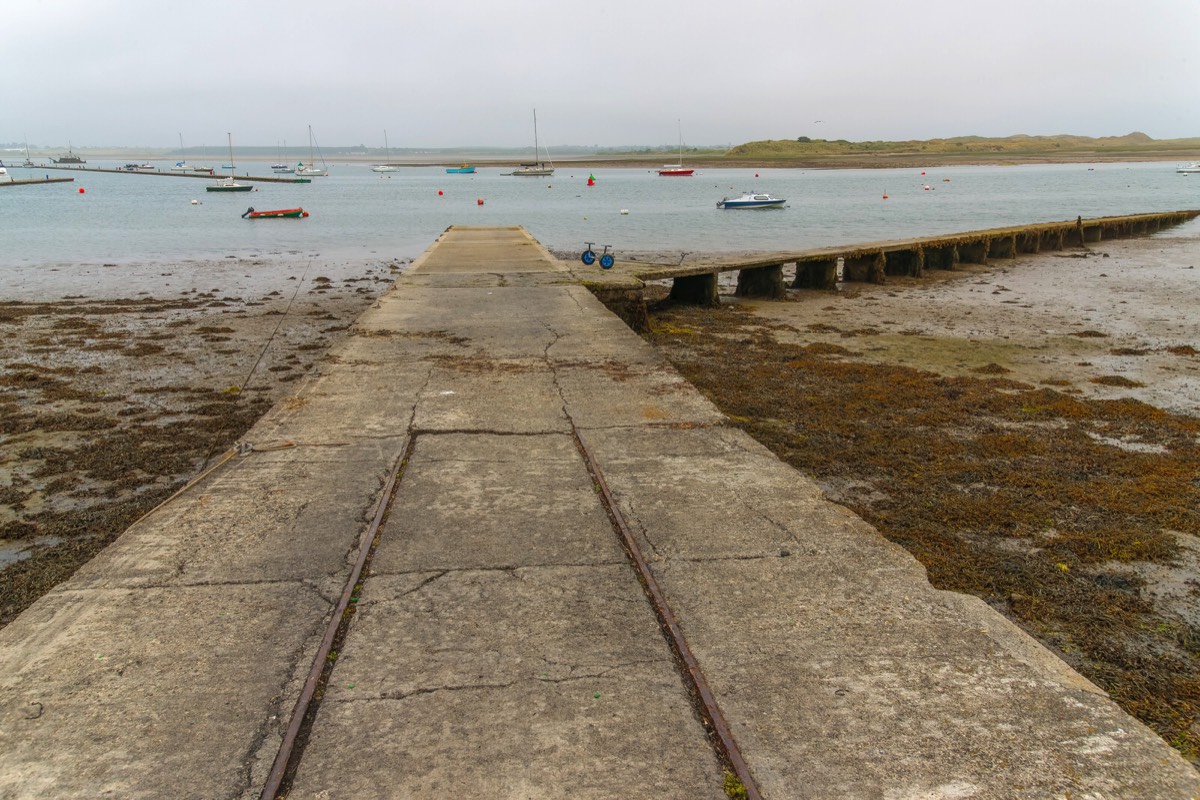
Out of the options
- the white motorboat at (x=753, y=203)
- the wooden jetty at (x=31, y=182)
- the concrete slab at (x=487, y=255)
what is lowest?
the concrete slab at (x=487, y=255)

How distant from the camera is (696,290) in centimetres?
1727

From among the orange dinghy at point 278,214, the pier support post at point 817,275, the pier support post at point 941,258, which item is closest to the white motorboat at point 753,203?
the orange dinghy at point 278,214

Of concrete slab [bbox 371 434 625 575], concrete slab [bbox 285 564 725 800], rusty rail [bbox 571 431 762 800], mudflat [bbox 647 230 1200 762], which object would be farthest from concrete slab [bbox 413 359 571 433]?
concrete slab [bbox 285 564 725 800]

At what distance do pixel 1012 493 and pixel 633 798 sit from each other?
190 inches

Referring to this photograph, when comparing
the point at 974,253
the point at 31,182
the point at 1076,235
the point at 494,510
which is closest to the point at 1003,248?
the point at 974,253

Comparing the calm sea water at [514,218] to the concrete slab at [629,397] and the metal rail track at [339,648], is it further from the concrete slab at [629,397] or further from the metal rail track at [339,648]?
the metal rail track at [339,648]

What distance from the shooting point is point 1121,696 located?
3.65 metres

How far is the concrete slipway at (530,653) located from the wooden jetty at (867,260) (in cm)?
843

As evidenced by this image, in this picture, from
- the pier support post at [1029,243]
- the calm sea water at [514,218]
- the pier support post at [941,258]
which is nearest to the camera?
the pier support post at [941,258]

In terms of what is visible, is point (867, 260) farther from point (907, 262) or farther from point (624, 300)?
point (624, 300)

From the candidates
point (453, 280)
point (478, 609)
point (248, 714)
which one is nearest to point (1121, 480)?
point (478, 609)

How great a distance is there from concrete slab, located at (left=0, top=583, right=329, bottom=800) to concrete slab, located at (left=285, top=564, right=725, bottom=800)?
0.28m

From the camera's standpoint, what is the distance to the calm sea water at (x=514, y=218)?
31.3 metres

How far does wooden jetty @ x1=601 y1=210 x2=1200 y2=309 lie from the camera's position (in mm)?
17078
